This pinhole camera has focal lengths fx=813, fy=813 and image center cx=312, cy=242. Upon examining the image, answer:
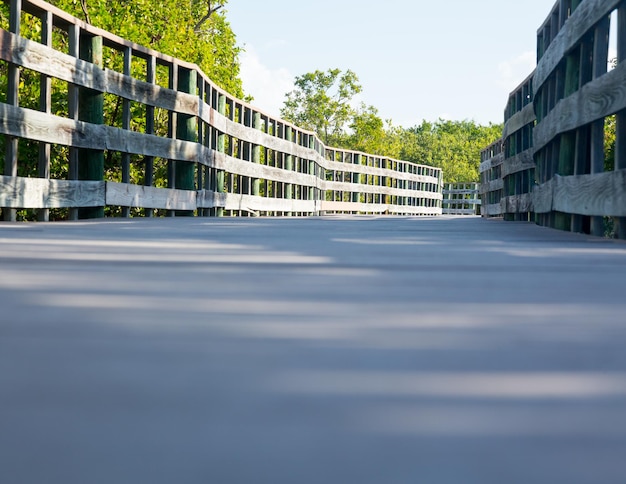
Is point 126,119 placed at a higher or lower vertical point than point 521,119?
lower

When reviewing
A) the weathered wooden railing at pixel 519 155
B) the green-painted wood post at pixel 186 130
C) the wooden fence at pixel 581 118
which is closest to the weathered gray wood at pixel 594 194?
the wooden fence at pixel 581 118

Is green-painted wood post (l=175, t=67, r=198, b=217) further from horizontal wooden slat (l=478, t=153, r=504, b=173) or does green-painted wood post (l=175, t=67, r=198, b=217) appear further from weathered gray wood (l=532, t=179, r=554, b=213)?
horizontal wooden slat (l=478, t=153, r=504, b=173)

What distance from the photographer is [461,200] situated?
52.7 meters

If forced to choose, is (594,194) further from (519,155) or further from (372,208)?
(372,208)

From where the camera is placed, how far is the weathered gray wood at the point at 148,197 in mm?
8883

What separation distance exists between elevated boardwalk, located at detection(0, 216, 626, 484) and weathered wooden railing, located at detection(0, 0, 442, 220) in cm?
540

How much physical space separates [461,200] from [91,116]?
1795 inches

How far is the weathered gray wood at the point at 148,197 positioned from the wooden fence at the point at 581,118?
14.7 ft

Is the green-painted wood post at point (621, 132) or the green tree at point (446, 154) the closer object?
the green-painted wood post at point (621, 132)

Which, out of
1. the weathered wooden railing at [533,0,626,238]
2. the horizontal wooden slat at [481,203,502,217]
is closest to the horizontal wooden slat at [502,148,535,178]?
the weathered wooden railing at [533,0,626,238]

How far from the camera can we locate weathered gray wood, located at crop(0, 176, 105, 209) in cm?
669

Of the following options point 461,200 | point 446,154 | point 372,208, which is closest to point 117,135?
point 372,208

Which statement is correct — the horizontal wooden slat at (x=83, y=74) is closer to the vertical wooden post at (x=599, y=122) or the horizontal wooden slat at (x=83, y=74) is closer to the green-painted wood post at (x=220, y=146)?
the green-painted wood post at (x=220, y=146)

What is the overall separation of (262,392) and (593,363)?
48 centimetres
